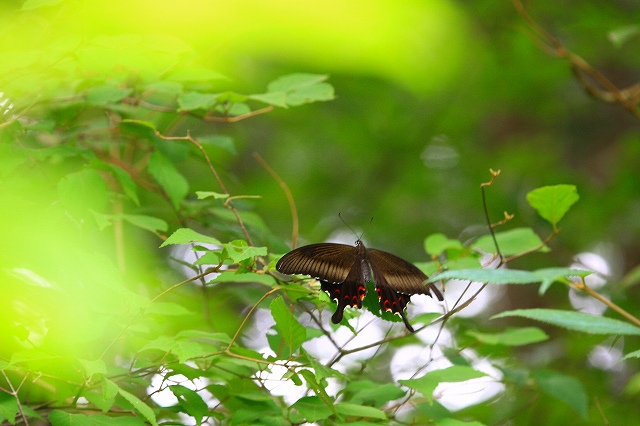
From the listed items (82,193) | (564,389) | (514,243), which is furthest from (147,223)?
(564,389)

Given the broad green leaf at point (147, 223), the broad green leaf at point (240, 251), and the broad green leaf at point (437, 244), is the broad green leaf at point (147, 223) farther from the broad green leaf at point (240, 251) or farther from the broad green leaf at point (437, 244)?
the broad green leaf at point (437, 244)

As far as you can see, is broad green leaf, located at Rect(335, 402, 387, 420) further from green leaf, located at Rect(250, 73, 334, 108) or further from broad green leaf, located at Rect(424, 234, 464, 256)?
green leaf, located at Rect(250, 73, 334, 108)

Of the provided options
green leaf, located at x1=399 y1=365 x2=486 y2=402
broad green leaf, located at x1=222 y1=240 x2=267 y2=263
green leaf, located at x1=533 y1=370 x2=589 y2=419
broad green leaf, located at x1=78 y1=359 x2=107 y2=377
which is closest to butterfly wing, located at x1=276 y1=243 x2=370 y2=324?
broad green leaf, located at x1=222 y1=240 x2=267 y2=263

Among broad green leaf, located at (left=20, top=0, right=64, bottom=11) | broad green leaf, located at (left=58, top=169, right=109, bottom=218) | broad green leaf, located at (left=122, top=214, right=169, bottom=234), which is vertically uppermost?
broad green leaf, located at (left=20, top=0, right=64, bottom=11)

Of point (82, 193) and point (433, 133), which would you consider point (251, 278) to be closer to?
point (82, 193)

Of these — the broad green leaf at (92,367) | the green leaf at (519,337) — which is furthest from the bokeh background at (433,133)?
the green leaf at (519,337)

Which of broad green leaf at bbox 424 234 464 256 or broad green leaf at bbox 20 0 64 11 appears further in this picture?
broad green leaf at bbox 424 234 464 256
